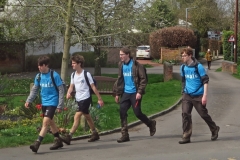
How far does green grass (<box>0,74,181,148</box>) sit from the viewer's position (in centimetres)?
1031

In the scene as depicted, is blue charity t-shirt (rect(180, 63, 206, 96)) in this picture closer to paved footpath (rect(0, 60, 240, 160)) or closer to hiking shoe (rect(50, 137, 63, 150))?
paved footpath (rect(0, 60, 240, 160))

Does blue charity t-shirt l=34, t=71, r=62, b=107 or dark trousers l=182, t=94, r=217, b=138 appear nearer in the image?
blue charity t-shirt l=34, t=71, r=62, b=107

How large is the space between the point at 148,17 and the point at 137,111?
981cm

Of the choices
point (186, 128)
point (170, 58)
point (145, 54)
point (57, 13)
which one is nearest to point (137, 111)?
point (186, 128)

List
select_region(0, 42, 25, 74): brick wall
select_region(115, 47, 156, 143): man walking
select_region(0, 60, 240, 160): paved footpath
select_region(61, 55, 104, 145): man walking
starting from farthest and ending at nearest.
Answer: select_region(0, 42, 25, 74): brick wall < select_region(115, 47, 156, 143): man walking < select_region(61, 55, 104, 145): man walking < select_region(0, 60, 240, 160): paved footpath

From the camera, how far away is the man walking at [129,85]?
34.0 feet

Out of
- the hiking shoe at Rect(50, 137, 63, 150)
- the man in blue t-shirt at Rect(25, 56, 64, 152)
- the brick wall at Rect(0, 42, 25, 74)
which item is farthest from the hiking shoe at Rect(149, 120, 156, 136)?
the brick wall at Rect(0, 42, 25, 74)

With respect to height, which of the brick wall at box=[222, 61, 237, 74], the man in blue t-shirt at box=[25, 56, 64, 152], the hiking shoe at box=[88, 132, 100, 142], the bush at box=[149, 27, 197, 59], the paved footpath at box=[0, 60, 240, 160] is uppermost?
the bush at box=[149, 27, 197, 59]

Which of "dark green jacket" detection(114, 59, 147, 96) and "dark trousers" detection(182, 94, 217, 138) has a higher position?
"dark green jacket" detection(114, 59, 147, 96)

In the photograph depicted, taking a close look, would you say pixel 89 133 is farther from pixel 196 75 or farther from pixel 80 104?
pixel 196 75

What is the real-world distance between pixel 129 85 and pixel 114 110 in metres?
4.66

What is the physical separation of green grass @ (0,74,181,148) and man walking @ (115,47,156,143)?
1131 mm

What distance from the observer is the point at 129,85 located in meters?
10.6

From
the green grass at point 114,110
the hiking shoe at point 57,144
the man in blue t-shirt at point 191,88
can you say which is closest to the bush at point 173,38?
the green grass at point 114,110
